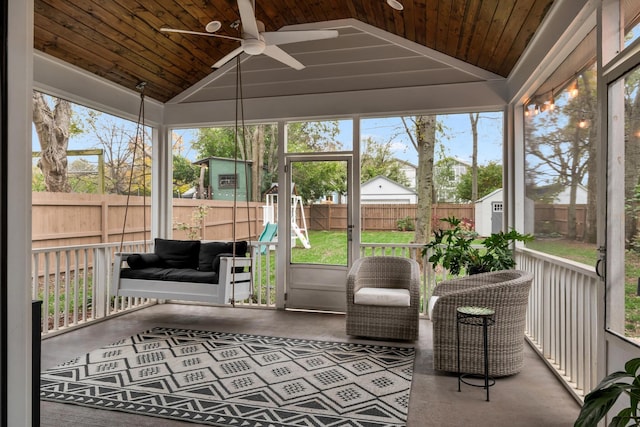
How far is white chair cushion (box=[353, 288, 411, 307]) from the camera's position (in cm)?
395

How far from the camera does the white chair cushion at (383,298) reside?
395 cm

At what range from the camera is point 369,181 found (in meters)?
5.20

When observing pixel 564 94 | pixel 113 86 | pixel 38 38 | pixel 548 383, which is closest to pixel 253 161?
pixel 113 86

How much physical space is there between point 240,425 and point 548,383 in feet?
7.33

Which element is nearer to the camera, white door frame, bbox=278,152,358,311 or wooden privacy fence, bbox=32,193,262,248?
wooden privacy fence, bbox=32,193,262,248

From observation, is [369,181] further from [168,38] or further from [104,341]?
[104,341]

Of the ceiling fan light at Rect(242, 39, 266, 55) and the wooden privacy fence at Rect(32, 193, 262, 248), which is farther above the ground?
the ceiling fan light at Rect(242, 39, 266, 55)

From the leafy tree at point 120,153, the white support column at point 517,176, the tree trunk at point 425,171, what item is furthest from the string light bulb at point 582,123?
the leafy tree at point 120,153

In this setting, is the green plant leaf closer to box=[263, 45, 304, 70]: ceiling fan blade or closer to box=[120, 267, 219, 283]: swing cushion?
box=[263, 45, 304, 70]: ceiling fan blade

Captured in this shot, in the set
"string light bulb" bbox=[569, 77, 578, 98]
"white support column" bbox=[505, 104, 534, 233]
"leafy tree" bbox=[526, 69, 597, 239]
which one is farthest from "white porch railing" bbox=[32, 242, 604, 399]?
"string light bulb" bbox=[569, 77, 578, 98]

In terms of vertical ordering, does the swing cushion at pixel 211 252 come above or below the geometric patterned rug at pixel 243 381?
above

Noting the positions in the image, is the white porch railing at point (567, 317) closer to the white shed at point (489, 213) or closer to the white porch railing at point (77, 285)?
the white shed at point (489, 213)

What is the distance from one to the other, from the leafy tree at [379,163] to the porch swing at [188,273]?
1591mm

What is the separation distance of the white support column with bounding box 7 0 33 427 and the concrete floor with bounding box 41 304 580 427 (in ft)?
3.55
